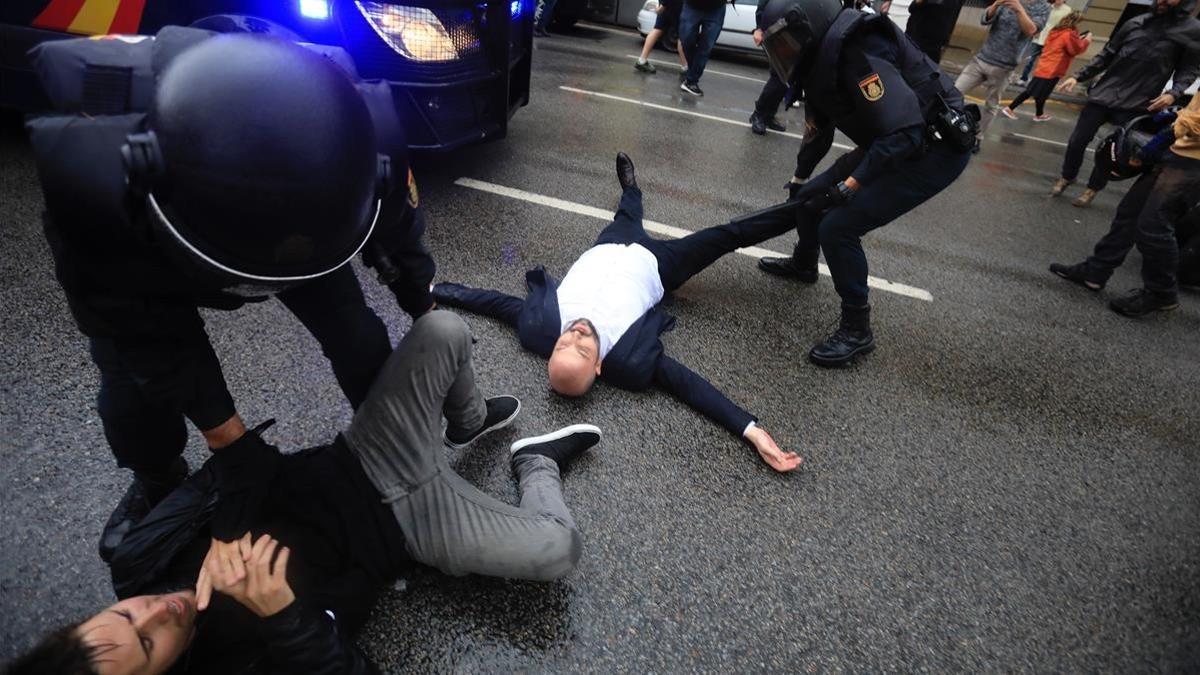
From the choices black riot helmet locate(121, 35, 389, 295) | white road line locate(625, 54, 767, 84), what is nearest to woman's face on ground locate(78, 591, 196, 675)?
black riot helmet locate(121, 35, 389, 295)

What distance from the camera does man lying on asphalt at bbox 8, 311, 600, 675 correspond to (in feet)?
3.95

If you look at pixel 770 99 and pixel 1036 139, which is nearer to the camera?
pixel 770 99

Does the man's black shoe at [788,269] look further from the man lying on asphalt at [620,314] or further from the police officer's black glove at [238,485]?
the police officer's black glove at [238,485]

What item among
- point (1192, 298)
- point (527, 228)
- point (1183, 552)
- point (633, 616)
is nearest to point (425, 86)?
point (527, 228)

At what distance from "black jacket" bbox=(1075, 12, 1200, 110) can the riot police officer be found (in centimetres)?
586

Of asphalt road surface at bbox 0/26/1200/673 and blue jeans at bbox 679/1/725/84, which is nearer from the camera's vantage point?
asphalt road surface at bbox 0/26/1200/673

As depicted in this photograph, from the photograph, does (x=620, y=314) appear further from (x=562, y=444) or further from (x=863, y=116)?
(x=863, y=116)

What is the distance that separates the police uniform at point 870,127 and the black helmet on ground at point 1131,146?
1.73m

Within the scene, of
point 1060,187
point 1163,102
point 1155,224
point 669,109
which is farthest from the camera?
point 669,109

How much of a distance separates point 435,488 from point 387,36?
2238 millimetres

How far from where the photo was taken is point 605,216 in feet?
12.5

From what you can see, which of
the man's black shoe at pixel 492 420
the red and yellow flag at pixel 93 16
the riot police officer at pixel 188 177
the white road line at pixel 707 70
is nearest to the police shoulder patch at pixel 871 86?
the man's black shoe at pixel 492 420

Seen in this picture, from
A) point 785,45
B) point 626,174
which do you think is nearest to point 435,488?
point 785,45

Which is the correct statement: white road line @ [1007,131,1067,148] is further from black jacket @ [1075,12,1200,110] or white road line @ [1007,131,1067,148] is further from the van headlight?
the van headlight
